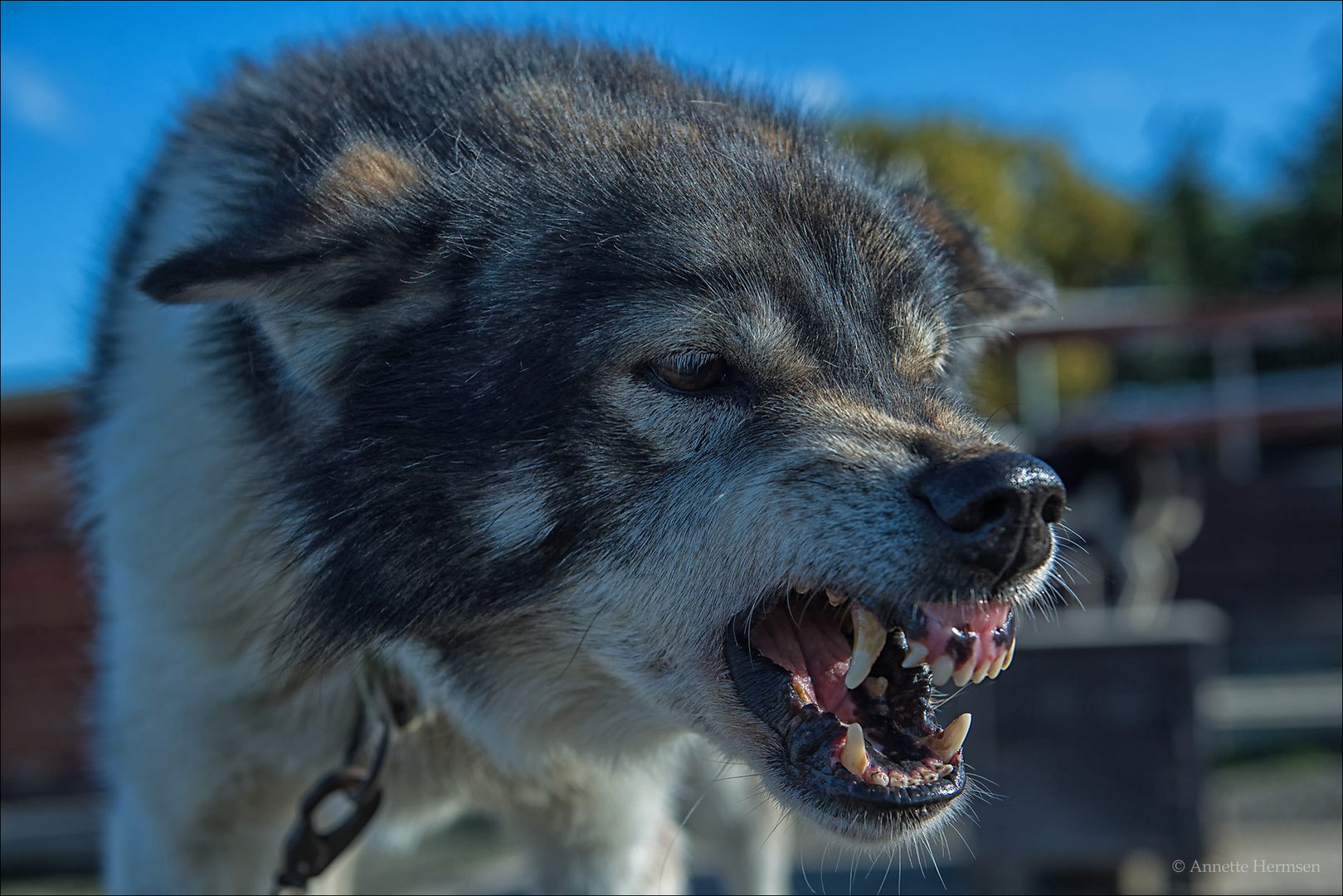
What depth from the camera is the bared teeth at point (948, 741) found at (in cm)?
215

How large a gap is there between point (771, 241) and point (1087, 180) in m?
44.5

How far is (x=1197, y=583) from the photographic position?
1292 centimetres

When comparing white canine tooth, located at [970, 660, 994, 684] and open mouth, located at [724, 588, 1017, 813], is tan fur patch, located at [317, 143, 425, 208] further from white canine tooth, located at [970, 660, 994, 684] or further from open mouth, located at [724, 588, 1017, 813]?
white canine tooth, located at [970, 660, 994, 684]

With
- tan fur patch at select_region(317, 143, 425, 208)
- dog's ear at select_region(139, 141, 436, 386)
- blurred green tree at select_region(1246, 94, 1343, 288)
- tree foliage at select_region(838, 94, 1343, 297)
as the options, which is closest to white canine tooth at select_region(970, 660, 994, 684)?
dog's ear at select_region(139, 141, 436, 386)

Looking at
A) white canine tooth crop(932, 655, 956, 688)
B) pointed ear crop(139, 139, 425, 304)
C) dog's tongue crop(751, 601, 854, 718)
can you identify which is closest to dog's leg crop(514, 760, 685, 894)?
dog's tongue crop(751, 601, 854, 718)

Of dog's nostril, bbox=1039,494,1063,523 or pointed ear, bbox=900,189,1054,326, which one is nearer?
dog's nostril, bbox=1039,494,1063,523

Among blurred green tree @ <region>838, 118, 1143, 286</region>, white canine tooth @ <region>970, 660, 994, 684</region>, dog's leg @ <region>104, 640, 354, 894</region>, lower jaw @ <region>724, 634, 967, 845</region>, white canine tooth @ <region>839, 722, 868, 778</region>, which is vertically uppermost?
white canine tooth @ <region>970, 660, 994, 684</region>

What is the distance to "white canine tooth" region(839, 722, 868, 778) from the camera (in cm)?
210

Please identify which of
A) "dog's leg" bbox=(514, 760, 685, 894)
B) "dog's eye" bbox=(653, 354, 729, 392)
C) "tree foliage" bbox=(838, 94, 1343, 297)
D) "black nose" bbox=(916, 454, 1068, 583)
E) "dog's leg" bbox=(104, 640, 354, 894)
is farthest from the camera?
"tree foliage" bbox=(838, 94, 1343, 297)

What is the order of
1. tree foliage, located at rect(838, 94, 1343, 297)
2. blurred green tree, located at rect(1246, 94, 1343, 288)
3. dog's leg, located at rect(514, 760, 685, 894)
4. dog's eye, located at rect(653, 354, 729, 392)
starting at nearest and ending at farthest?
dog's eye, located at rect(653, 354, 729, 392) < dog's leg, located at rect(514, 760, 685, 894) < blurred green tree, located at rect(1246, 94, 1343, 288) < tree foliage, located at rect(838, 94, 1343, 297)

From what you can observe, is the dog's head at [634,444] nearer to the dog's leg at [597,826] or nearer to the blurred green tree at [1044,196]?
the dog's leg at [597,826]

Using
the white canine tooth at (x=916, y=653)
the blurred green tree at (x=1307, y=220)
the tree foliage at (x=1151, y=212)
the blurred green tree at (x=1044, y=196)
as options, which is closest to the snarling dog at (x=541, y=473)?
the white canine tooth at (x=916, y=653)

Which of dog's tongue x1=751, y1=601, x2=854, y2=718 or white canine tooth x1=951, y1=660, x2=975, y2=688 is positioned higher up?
white canine tooth x1=951, y1=660, x2=975, y2=688

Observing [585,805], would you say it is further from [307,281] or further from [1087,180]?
[1087,180]
